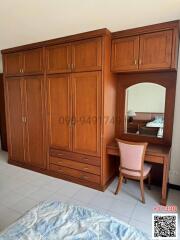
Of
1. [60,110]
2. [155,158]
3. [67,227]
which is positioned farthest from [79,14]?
Answer: [67,227]

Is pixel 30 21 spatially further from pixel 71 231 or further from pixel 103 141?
pixel 71 231

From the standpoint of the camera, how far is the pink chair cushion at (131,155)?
2.37 meters

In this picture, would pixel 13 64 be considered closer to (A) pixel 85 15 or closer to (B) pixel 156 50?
(A) pixel 85 15

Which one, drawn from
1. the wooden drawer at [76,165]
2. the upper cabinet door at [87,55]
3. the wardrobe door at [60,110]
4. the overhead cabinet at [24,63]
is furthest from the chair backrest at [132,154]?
the overhead cabinet at [24,63]

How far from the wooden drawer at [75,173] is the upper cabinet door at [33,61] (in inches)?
69.7

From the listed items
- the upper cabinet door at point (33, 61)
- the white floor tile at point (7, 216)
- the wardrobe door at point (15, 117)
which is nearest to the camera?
the white floor tile at point (7, 216)

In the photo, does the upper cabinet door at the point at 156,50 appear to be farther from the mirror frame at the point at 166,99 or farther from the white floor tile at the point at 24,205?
the white floor tile at the point at 24,205

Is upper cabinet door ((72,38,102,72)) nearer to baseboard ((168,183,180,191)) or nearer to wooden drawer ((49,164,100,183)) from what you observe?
wooden drawer ((49,164,100,183))

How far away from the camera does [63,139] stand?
3.01 meters

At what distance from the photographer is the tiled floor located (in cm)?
222

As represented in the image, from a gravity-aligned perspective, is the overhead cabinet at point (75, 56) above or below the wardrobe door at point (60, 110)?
above

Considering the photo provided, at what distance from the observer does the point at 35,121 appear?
3.28m

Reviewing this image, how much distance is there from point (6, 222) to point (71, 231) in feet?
4.24

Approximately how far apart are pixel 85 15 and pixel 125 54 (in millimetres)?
853
